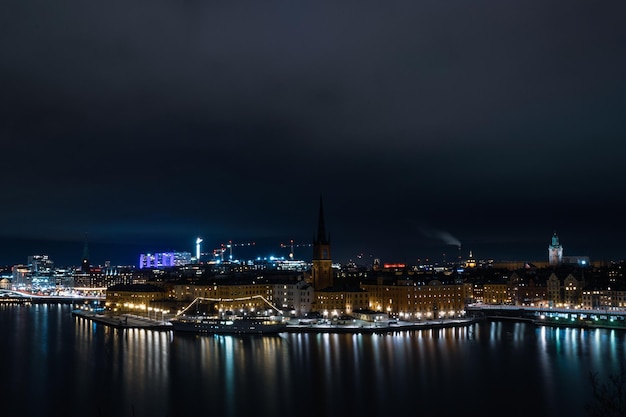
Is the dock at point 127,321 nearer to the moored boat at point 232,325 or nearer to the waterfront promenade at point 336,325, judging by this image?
the waterfront promenade at point 336,325

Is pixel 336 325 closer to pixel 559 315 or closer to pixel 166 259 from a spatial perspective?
pixel 559 315

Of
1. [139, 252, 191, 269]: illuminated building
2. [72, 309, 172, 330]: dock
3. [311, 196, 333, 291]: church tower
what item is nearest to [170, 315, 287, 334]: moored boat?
[72, 309, 172, 330]: dock

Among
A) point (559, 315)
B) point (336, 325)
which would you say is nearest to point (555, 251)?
point (559, 315)

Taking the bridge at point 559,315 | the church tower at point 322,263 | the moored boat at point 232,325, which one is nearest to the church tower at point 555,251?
the bridge at point 559,315

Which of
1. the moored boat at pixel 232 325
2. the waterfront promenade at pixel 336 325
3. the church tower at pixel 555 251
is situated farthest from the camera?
the church tower at pixel 555 251

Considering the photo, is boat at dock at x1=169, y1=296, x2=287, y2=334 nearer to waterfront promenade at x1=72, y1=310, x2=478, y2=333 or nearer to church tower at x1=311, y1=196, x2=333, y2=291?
waterfront promenade at x1=72, y1=310, x2=478, y2=333

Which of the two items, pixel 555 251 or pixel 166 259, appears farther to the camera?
pixel 166 259
